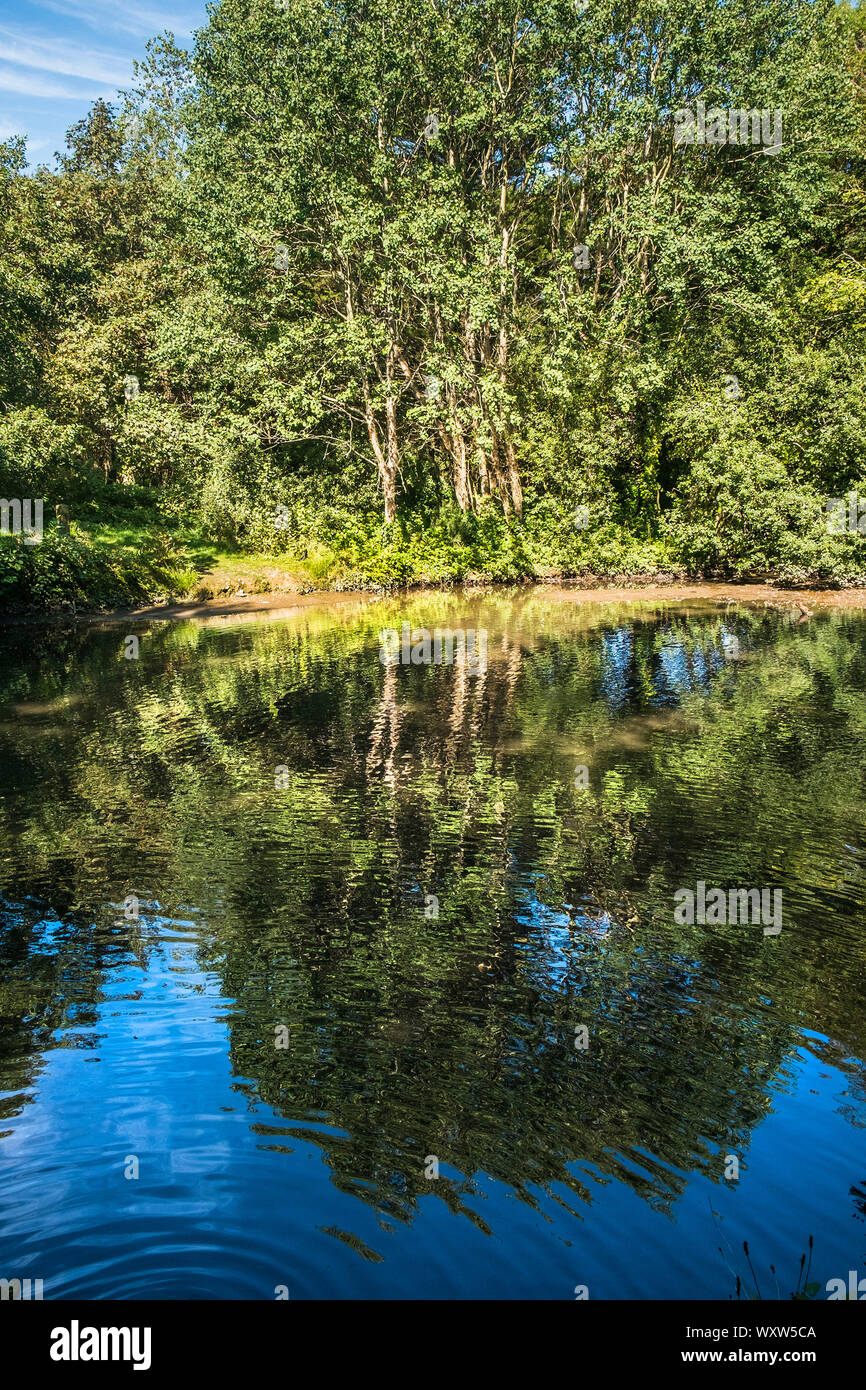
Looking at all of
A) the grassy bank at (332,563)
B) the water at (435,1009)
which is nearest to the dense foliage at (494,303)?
the grassy bank at (332,563)

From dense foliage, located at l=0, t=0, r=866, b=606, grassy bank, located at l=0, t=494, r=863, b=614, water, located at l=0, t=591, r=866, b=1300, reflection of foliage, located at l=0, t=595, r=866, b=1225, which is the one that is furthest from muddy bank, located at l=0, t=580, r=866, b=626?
water, located at l=0, t=591, r=866, b=1300

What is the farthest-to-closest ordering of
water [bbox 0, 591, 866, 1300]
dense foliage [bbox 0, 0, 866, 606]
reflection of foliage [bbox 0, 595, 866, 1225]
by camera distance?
dense foliage [bbox 0, 0, 866, 606], reflection of foliage [bbox 0, 595, 866, 1225], water [bbox 0, 591, 866, 1300]

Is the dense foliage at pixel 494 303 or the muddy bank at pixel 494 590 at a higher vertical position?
the dense foliage at pixel 494 303

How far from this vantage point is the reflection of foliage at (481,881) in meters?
6.15

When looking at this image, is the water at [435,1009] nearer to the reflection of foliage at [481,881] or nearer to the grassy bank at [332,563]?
the reflection of foliage at [481,881]

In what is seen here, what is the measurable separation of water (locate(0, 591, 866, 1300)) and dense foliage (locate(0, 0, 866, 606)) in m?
18.6

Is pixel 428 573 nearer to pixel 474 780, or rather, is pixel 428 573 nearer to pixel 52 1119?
pixel 474 780

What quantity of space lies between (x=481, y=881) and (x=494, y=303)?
26.4 metres

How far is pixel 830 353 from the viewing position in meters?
29.8

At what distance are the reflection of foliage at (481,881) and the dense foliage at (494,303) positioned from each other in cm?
1429

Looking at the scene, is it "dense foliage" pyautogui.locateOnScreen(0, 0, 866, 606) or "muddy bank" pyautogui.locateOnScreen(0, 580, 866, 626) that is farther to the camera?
"dense foliage" pyautogui.locateOnScreen(0, 0, 866, 606)

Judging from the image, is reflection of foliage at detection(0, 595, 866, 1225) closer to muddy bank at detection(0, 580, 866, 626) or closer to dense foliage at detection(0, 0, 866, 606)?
muddy bank at detection(0, 580, 866, 626)

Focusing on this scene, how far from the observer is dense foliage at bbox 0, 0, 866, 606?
102 feet

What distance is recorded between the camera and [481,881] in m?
9.81
